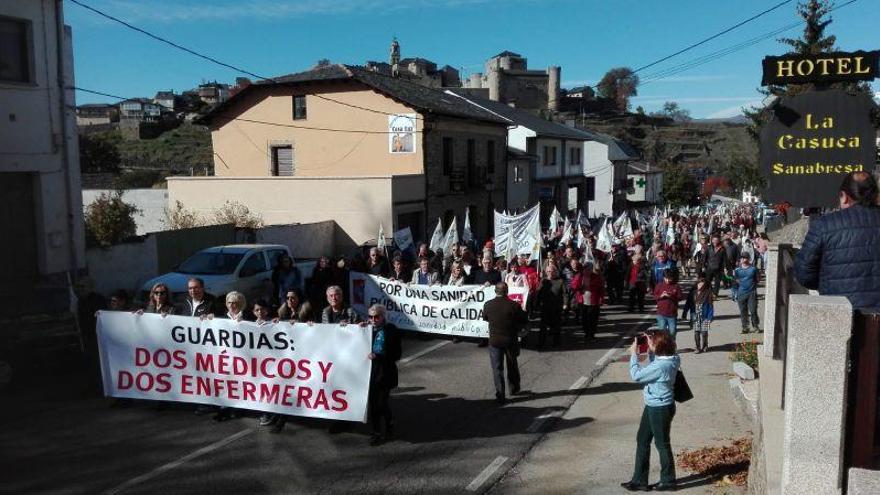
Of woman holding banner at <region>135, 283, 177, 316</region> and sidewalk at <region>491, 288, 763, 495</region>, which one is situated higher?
woman holding banner at <region>135, 283, 177, 316</region>

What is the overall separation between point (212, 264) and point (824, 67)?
480 inches

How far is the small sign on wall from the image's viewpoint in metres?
28.3

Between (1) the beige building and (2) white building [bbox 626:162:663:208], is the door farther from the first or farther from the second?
(2) white building [bbox 626:162:663:208]

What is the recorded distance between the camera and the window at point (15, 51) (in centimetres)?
1557

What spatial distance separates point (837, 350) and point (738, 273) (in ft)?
36.1

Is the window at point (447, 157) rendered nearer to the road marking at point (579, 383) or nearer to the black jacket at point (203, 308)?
the road marking at point (579, 383)

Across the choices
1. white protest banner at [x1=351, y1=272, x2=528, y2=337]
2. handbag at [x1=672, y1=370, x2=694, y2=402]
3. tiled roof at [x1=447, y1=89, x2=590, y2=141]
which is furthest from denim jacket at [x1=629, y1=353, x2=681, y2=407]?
tiled roof at [x1=447, y1=89, x2=590, y2=141]

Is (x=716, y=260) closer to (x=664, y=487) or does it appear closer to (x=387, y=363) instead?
(x=664, y=487)

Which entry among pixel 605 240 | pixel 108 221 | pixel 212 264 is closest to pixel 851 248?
pixel 212 264

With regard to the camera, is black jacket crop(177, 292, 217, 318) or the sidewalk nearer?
the sidewalk

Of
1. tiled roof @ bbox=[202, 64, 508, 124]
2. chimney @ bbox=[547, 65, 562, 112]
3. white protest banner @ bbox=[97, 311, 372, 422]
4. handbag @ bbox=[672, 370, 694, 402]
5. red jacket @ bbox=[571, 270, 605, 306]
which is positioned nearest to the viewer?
handbag @ bbox=[672, 370, 694, 402]

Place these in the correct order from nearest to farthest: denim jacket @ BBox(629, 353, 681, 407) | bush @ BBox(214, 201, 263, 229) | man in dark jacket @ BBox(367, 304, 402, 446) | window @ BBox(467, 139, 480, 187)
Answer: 1. denim jacket @ BBox(629, 353, 681, 407)
2. man in dark jacket @ BBox(367, 304, 402, 446)
3. bush @ BBox(214, 201, 263, 229)
4. window @ BBox(467, 139, 480, 187)

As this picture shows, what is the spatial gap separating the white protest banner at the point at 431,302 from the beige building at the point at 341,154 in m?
11.0

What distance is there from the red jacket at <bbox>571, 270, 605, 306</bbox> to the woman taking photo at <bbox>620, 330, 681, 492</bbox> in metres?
7.44
